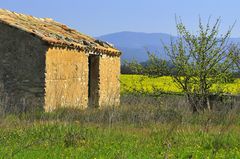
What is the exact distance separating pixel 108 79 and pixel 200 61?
5.49 m

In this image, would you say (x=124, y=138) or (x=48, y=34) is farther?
(x=48, y=34)

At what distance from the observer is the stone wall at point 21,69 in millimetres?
16859

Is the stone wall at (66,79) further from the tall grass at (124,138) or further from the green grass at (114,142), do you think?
the green grass at (114,142)

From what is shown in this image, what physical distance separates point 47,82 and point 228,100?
6.81 metres

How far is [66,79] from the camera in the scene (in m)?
18.4

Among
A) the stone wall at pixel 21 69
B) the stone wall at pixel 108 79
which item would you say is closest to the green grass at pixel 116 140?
the stone wall at pixel 21 69

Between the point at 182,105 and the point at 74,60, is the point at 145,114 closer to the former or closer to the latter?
the point at 182,105

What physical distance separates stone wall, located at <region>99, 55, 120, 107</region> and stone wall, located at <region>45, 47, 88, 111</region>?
Answer: 4.43ft

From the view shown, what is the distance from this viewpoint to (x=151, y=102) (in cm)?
1816

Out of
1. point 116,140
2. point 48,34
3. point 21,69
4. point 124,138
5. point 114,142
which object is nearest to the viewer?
point 114,142

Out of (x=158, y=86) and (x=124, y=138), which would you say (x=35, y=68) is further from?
(x=158, y=86)

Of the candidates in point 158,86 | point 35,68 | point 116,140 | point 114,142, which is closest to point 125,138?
point 116,140

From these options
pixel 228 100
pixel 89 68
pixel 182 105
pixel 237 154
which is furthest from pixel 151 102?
pixel 237 154

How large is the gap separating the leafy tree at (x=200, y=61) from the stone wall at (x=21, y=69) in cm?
468
